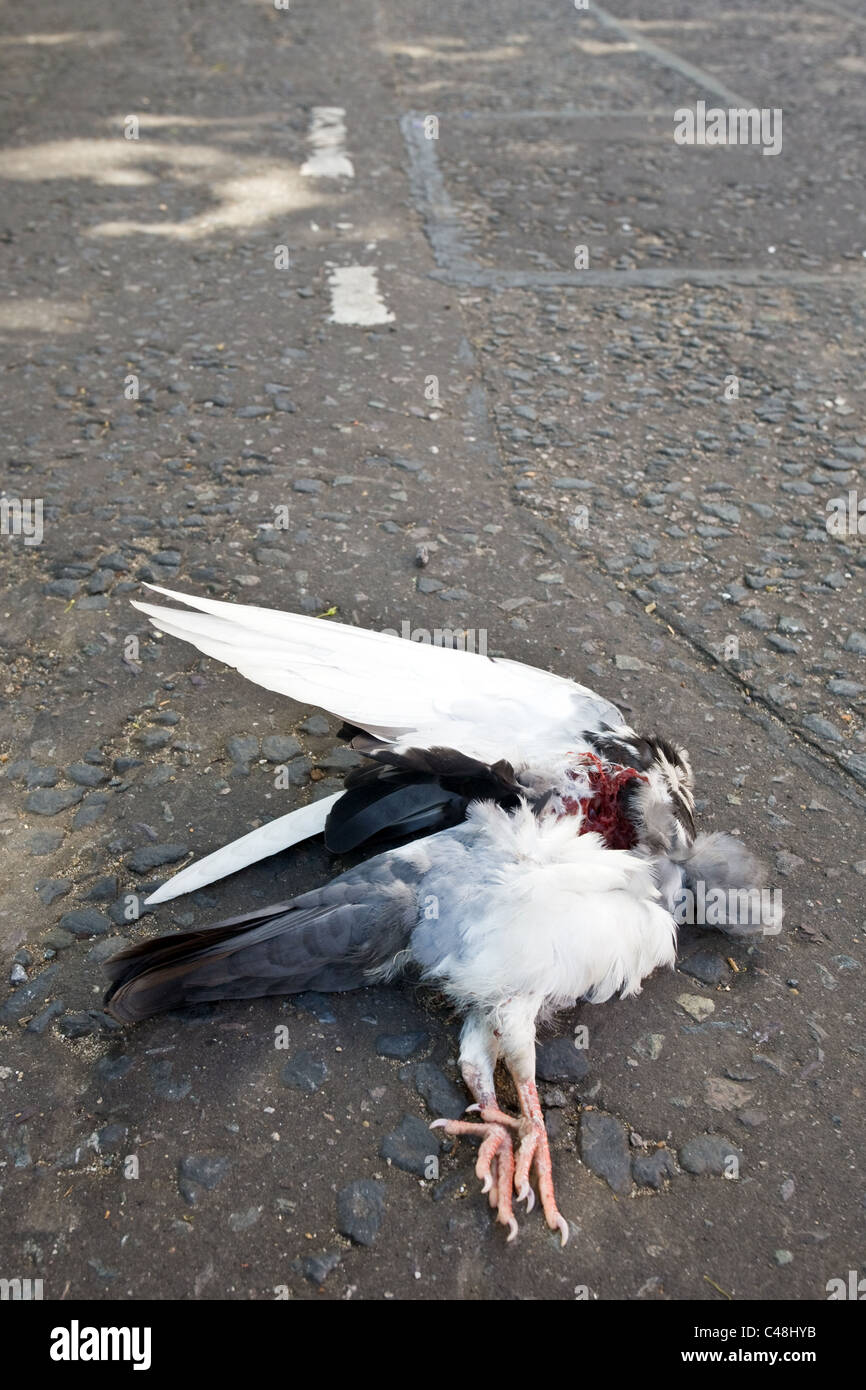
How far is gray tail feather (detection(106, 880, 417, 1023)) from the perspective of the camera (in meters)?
2.13

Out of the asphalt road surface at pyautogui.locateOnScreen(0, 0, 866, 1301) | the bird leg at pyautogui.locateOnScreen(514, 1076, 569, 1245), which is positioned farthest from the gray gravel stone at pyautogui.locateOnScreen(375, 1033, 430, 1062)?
the bird leg at pyautogui.locateOnScreen(514, 1076, 569, 1245)

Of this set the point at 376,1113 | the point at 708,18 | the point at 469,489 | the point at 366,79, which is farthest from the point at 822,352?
the point at 708,18

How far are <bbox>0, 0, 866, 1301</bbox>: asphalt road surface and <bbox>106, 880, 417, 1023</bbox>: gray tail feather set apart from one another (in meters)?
0.09

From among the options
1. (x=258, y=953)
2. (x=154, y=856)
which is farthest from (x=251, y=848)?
(x=258, y=953)

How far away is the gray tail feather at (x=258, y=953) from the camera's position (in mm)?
2135

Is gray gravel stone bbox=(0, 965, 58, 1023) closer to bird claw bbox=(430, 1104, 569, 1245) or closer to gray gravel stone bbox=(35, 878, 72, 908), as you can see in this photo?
gray gravel stone bbox=(35, 878, 72, 908)

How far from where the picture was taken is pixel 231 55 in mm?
9141

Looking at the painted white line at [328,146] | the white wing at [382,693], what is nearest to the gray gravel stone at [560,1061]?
the white wing at [382,693]

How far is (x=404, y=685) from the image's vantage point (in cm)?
249

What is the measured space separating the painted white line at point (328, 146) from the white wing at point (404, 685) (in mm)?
5218

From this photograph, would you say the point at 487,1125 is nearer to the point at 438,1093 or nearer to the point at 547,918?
the point at 438,1093

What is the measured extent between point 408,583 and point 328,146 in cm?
508

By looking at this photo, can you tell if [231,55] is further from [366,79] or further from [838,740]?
[838,740]

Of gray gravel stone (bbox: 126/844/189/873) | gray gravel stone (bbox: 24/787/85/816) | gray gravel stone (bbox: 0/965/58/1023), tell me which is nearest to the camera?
gray gravel stone (bbox: 0/965/58/1023)
